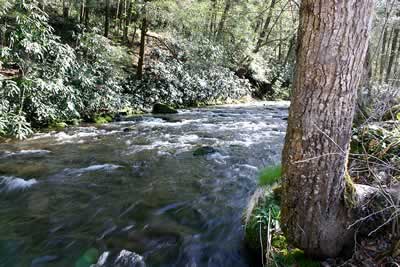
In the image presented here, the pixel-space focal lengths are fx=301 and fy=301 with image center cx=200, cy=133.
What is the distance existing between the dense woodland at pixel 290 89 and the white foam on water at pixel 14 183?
1.84 metres

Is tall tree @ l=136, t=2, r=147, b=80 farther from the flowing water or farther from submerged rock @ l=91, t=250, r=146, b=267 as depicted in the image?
submerged rock @ l=91, t=250, r=146, b=267

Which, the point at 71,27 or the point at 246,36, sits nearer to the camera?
the point at 71,27

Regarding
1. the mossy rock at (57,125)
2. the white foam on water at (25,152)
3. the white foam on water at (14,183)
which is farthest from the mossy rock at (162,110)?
the white foam on water at (14,183)

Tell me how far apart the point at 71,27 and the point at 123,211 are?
32.1 feet

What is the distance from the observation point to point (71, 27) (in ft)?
37.4

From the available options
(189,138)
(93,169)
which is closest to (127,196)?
(93,169)

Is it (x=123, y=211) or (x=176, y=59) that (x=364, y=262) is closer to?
(x=123, y=211)

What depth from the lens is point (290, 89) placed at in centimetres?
302

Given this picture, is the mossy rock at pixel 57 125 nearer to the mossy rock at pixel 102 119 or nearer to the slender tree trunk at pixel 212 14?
the mossy rock at pixel 102 119

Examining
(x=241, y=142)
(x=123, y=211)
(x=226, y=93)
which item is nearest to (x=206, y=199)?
(x=123, y=211)

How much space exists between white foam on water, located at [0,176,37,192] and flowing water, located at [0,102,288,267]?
14 mm

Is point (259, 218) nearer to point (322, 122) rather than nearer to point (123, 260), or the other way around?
point (322, 122)

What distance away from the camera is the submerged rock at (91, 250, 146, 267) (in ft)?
9.59

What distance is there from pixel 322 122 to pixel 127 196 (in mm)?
3137
